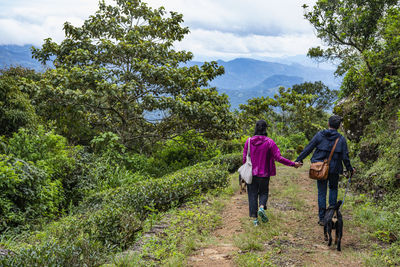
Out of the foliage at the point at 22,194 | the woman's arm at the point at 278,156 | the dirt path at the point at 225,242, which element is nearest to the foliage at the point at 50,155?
the foliage at the point at 22,194

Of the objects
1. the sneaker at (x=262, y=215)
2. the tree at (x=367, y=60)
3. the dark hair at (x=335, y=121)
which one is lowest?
the sneaker at (x=262, y=215)

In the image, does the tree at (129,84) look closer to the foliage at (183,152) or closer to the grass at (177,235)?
the foliage at (183,152)

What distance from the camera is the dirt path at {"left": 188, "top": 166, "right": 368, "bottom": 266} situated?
161 inches

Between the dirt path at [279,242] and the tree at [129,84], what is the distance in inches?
251

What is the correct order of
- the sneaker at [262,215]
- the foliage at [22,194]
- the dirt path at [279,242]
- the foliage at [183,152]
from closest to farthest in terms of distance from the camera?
1. the dirt path at [279,242]
2. the sneaker at [262,215]
3. the foliage at [22,194]
4. the foliage at [183,152]

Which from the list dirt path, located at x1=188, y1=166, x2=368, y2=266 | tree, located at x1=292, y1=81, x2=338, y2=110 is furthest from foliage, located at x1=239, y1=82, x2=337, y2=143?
tree, located at x1=292, y1=81, x2=338, y2=110

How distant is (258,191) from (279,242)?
1139 mm

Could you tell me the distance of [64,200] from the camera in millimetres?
8930

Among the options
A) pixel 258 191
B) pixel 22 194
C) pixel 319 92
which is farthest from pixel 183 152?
pixel 319 92

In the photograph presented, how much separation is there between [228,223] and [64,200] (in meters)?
5.56

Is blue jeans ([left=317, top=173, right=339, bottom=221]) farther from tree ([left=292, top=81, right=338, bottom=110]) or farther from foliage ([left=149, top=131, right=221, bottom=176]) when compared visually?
tree ([left=292, top=81, right=338, bottom=110])

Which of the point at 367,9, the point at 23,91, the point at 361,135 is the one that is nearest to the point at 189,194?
the point at 361,135

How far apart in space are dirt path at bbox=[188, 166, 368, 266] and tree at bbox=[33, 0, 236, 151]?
6.38 metres

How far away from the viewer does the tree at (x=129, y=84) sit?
11750mm
